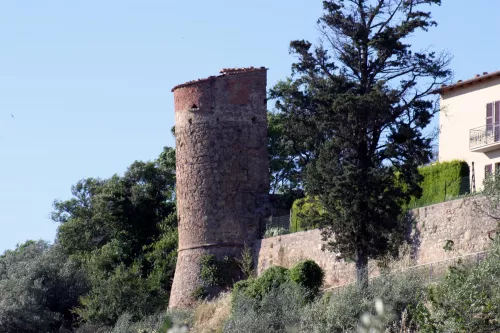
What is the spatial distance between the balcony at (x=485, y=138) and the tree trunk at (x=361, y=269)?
29.0 ft

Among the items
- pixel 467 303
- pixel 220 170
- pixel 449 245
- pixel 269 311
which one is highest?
pixel 220 170

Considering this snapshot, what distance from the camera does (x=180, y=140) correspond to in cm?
4000

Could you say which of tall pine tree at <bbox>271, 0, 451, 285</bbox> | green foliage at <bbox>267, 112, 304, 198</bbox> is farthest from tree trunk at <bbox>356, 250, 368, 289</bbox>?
green foliage at <bbox>267, 112, 304, 198</bbox>

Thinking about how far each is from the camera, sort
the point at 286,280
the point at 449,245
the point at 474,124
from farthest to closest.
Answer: the point at 474,124 < the point at 286,280 < the point at 449,245

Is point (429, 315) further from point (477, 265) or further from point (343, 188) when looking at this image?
point (343, 188)

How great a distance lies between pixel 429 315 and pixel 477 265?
239 cm

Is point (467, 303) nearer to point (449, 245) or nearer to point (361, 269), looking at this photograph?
point (449, 245)

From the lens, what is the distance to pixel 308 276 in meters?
35.1

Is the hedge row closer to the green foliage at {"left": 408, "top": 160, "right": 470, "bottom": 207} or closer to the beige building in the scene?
the green foliage at {"left": 408, "top": 160, "right": 470, "bottom": 207}

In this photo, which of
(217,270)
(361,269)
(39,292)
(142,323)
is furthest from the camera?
(39,292)

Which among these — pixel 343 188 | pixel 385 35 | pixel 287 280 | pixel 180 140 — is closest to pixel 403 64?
pixel 385 35

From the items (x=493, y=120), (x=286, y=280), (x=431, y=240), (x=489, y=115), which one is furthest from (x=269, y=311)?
(x=489, y=115)

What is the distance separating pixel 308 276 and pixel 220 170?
5.48 m

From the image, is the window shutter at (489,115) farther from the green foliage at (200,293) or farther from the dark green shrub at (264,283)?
the green foliage at (200,293)
